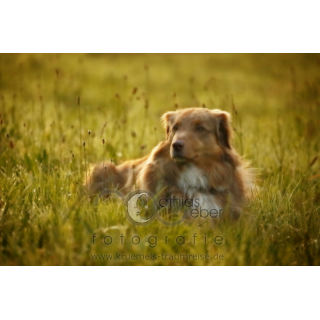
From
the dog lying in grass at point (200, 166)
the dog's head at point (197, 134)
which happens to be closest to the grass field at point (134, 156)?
the dog lying in grass at point (200, 166)

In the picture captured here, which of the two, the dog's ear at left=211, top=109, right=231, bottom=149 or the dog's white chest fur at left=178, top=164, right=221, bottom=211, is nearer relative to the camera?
the dog's white chest fur at left=178, top=164, right=221, bottom=211

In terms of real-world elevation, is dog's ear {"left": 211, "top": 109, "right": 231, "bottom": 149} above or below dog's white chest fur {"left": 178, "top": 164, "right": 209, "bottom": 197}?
above

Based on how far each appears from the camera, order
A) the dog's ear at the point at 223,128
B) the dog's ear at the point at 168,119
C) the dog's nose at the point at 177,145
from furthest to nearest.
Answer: the dog's ear at the point at 168,119, the dog's ear at the point at 223,128, the dog's nose at the point at 177,145

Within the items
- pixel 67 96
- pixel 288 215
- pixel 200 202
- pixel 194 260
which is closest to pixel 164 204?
pixel 200 202

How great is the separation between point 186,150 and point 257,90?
6.30 m

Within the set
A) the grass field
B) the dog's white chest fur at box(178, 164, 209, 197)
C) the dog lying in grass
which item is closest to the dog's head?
the dog lying in grass

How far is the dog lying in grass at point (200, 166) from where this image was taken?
210 inches

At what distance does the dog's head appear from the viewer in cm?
514

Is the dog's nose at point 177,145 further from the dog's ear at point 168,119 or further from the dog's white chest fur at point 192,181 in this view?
the dog's ear at point 168,119

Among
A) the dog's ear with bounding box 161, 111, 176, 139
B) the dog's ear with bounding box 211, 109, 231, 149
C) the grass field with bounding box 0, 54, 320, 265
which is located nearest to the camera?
the grass field with bounding box 0, 54, 320, 265

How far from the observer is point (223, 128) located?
5555 millimetres

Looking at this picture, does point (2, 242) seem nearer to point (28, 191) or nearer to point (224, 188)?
point (28, 191)

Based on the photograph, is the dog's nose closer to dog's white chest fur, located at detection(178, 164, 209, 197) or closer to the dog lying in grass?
the dog lying in grass

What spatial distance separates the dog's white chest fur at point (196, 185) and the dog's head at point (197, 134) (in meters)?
0.17
